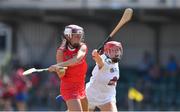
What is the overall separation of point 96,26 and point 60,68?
21.6 m

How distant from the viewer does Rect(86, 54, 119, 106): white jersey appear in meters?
12.7

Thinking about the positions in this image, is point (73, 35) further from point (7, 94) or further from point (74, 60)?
point (7, 94)

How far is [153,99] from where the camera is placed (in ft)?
94.5

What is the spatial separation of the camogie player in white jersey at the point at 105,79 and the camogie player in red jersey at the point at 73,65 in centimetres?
35

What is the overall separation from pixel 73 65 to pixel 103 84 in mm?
848

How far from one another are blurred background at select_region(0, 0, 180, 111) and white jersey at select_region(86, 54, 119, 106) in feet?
48.6

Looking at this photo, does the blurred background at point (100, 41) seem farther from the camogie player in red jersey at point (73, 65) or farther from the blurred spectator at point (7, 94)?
the camogie player in red jersey at point (73, 65)

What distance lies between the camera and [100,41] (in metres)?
33.0

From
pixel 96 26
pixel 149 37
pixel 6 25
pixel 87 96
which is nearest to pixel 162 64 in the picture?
pixel 149 37

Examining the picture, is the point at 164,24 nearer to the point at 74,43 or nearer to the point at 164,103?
the point at 164,103

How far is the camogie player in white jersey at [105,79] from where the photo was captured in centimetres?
1259

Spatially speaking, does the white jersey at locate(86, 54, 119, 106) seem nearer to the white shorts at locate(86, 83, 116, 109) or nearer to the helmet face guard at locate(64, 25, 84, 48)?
the white shorts at locate(86, 83, 116, 109)

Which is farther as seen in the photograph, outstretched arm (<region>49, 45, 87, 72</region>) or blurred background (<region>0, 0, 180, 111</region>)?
blurred background (<region>0, 0, 180, 111</region>)

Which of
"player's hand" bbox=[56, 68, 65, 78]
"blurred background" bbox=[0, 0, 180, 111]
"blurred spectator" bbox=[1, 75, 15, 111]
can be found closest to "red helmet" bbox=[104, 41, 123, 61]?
"player's hand" bbox=[56, 68, 65, 78]
